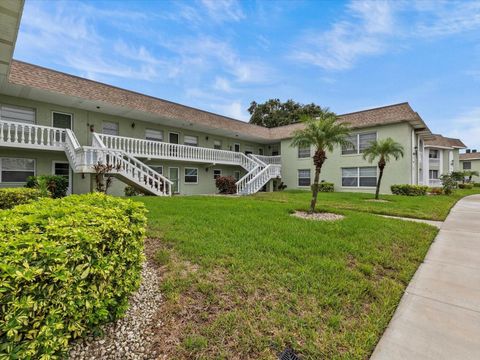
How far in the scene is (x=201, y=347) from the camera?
2.45 meters

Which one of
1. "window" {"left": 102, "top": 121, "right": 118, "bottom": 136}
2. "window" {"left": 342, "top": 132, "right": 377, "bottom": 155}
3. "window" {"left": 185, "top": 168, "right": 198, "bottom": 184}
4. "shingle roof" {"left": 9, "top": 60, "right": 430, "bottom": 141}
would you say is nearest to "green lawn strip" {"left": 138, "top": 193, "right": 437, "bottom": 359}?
"shingle roof" {"left": 9, "top": 60, "right": 430, "bottom": 141}

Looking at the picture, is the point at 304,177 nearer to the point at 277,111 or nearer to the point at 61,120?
the point at 61,120

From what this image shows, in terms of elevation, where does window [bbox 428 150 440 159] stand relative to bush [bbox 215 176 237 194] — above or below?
above

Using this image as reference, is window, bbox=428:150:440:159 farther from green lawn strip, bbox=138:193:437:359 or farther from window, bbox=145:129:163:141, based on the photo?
window, bbox=145:129:163:141

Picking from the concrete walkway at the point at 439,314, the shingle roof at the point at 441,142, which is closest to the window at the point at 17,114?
the concrete walkway at the point at 439,314

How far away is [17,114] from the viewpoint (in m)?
12.2

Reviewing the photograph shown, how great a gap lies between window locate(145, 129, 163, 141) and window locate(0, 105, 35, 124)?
6338 millimetres

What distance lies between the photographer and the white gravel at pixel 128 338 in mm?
2277

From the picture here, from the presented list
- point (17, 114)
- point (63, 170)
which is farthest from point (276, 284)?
point (17, 114)

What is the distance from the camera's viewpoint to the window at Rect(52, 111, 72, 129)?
13.3 metres

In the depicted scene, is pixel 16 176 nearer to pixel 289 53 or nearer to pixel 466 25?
pixel 289 53

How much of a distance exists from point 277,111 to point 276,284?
39259mm

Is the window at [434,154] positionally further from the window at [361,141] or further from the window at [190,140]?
the window at [190,140]

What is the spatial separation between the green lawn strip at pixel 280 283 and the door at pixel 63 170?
413 inches
